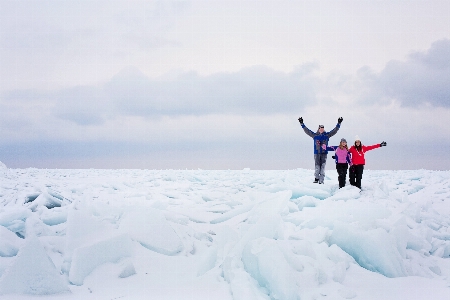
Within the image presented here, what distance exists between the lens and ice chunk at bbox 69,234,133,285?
3074mm

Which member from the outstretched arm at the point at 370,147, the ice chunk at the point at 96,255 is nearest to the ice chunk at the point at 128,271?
the ice chunk at the point at 96,255

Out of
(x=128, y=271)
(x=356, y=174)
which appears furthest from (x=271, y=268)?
(x=356, y=174)

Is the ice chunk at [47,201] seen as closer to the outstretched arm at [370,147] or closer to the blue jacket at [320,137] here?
the blue jacket at [320,137]

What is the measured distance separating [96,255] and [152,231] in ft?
2.35

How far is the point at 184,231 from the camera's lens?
14.3 ft

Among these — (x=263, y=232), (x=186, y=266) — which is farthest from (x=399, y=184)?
(x=186, y=266)

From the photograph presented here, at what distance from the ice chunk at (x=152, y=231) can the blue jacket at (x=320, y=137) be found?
4368mm

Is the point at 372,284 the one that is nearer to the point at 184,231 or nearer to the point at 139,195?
the point at 184,231

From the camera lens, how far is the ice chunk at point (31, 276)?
272 cm

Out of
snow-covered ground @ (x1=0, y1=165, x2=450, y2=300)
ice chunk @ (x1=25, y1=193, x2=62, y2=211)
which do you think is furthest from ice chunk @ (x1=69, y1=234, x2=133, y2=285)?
ice chunk @ (x1=25, y1=193, x2=62, y2=211)

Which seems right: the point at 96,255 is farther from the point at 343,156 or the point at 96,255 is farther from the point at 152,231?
the point at 343,156

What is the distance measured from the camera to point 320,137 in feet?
24.1

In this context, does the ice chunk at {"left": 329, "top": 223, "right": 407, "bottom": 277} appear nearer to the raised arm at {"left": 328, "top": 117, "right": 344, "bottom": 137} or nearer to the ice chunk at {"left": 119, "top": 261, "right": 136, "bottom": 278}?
the ice chunk at {"left": 119, "top": 261, "right": 136, "bottom": 278}

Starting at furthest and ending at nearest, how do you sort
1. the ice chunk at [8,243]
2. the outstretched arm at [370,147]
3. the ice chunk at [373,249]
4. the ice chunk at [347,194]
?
the outstretched arm at [370,147]
the ice chunk at [347,194]
the ice chunk at [373,249]
the ice chunk at [8,243]
